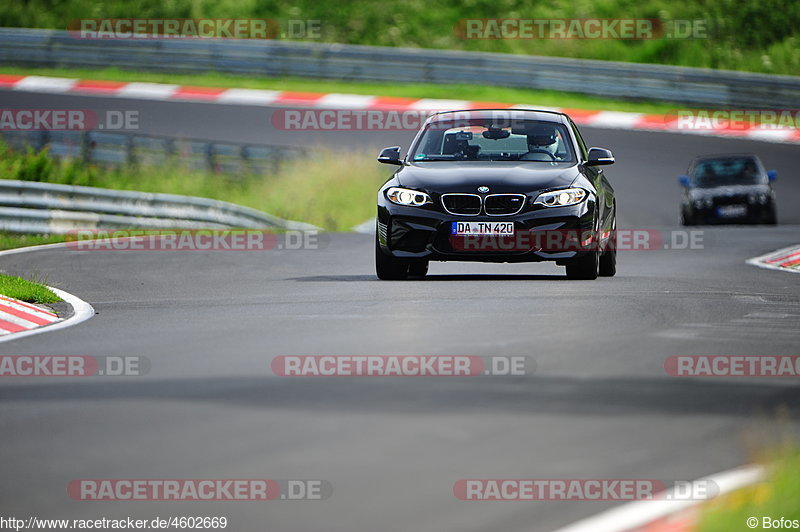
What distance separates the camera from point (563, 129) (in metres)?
14.2

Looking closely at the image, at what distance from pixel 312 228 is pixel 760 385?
15506mm

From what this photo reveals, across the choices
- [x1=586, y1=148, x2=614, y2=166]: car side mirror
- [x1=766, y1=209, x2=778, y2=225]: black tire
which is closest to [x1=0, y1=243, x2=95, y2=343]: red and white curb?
[x1=586, y1=148, x2=614, y2=166]: car side mirror

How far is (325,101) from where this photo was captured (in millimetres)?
31125

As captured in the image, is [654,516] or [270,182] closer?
[654,516]

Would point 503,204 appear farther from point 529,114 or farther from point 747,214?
point 747,214

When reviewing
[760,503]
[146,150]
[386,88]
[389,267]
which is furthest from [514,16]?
[760,503]

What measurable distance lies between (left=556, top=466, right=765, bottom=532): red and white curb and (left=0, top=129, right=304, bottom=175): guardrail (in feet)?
63.6

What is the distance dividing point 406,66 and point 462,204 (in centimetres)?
2023

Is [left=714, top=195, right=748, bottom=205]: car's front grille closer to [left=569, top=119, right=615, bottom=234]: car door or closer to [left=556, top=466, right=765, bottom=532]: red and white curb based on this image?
[left=569, top=119, right=615, bottom=234]: car door

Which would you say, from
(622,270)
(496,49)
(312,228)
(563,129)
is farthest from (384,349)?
(496,49)

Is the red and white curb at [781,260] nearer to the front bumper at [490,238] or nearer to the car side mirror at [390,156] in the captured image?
the front bumper at [490,238]

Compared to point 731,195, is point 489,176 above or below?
above

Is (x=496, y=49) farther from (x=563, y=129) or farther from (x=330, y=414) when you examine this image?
(x=330, y=414)

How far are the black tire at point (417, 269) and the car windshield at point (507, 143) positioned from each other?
3.34 ft
